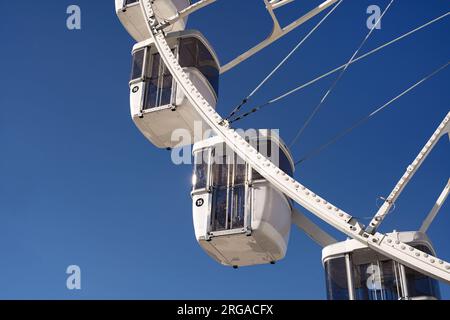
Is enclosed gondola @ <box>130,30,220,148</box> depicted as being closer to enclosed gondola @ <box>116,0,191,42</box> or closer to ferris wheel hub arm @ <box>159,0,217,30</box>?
ferris wheel hub arm @ <box>159,0,217,30</box>

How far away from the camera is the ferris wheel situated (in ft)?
29.1

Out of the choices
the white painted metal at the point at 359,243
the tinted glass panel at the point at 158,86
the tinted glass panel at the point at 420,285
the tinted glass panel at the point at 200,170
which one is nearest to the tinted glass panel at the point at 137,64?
the tinted glass panel at the point at 158,86

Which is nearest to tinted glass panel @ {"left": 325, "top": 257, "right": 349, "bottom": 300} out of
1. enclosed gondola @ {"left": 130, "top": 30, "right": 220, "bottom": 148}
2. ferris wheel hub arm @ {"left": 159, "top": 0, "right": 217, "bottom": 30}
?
enclosed gondola @ {"left": 130, "top": 30, "right": 220, "bottom": 148}

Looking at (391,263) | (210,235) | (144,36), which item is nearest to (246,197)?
(210,235)

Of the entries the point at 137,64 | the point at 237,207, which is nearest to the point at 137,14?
the point at 137,64


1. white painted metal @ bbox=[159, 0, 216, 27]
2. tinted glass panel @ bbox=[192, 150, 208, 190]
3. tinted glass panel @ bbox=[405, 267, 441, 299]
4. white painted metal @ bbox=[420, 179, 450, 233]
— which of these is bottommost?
tinted glass panel @ bbox=[405, 267, 441, 299]

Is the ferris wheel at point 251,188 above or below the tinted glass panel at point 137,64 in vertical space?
below

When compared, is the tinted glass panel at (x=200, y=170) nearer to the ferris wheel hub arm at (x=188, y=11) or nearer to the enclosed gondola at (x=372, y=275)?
the enclosed gondola at (x=372, y=275)

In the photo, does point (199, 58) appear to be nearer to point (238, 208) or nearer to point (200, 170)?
point (200, 170)

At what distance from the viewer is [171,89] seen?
12.3 m

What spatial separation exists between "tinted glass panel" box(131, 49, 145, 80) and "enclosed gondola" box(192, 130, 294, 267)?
2669 millimetres

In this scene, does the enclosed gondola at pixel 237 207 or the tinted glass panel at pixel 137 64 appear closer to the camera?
the enclosed gondola at pixel 237 207

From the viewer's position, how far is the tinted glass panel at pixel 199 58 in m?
13.1

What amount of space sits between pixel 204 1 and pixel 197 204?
450 cm
